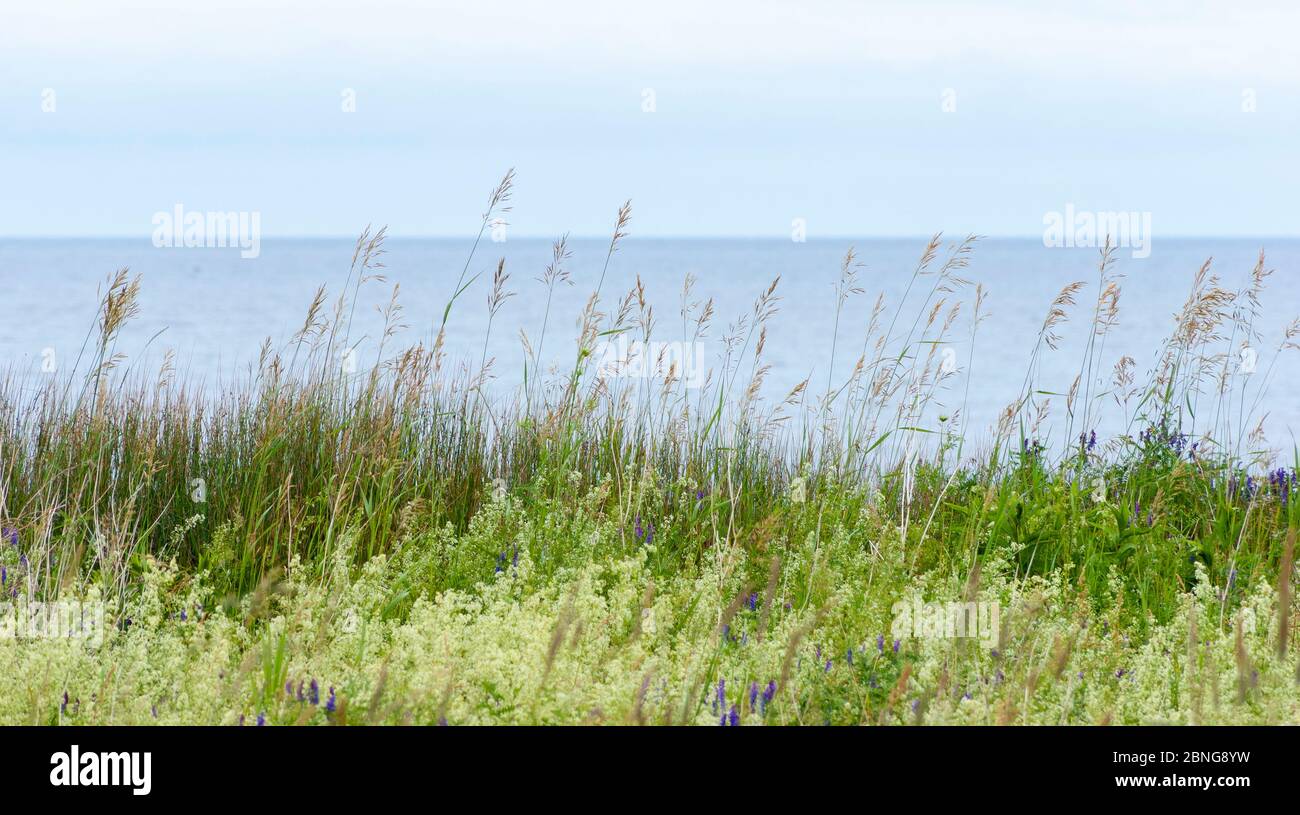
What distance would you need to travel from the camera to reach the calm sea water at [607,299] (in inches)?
640

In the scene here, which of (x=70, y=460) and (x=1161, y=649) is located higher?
(x=70, y=460)

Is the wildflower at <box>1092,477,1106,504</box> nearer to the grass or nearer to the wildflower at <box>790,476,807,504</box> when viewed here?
the grass

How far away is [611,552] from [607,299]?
2606 cm

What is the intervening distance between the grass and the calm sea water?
32.6 inches

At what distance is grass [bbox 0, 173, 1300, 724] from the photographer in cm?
250

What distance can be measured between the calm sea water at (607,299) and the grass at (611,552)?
83 centimetres

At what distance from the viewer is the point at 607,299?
2939cm

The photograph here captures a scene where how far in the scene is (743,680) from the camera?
2.65 m
